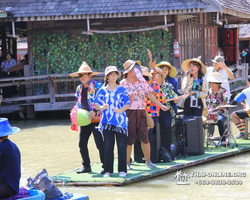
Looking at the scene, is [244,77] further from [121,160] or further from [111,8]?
[121,160]

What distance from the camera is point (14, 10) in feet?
62.6

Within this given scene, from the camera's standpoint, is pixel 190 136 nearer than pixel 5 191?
No

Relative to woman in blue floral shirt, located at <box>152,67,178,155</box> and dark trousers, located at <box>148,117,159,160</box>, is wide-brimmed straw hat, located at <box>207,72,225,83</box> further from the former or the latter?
dark trousers, located at <box>148,117,159,160</box>

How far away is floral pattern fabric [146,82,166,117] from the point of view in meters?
9.62

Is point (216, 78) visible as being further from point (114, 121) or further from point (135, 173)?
point (114, 121)

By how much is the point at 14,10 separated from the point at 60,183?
459 inches

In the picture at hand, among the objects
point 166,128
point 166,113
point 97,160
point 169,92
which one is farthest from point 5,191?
point 97,160

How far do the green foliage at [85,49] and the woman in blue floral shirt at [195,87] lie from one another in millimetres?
8842

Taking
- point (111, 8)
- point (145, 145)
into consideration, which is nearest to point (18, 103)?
point (111, 8)

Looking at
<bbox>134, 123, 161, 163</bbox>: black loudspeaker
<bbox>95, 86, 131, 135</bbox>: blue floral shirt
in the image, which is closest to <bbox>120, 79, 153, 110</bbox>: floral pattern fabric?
<bbox>95, 86, 131, 135</bbox>: blue floral shirt

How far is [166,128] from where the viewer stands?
984 centimetres

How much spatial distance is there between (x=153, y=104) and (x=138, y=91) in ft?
2.67

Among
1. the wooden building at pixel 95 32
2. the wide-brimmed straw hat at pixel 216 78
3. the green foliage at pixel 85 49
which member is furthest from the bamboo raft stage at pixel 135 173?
the green foliage at pixel 85 49

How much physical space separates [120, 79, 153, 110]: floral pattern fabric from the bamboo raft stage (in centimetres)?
95
